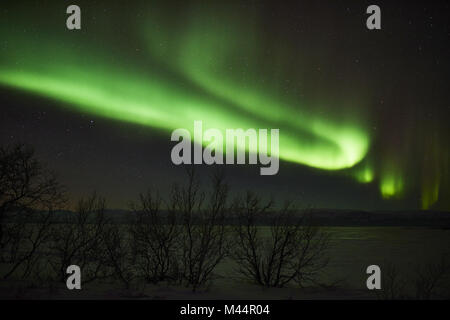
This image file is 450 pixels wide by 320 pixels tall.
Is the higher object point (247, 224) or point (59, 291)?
point (247, 224)

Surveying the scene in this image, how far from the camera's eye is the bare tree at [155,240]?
14898mm

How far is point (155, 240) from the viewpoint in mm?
15219

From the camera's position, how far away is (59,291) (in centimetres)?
975

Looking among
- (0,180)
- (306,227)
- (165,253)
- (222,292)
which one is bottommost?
(222,292)

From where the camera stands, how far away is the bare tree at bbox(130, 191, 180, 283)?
1490 cm

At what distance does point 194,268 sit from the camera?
48.1 feet

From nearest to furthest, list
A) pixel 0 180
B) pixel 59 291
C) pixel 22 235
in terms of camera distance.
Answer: pixel 59 291 < pixel 0 180 < pixel 22 235
